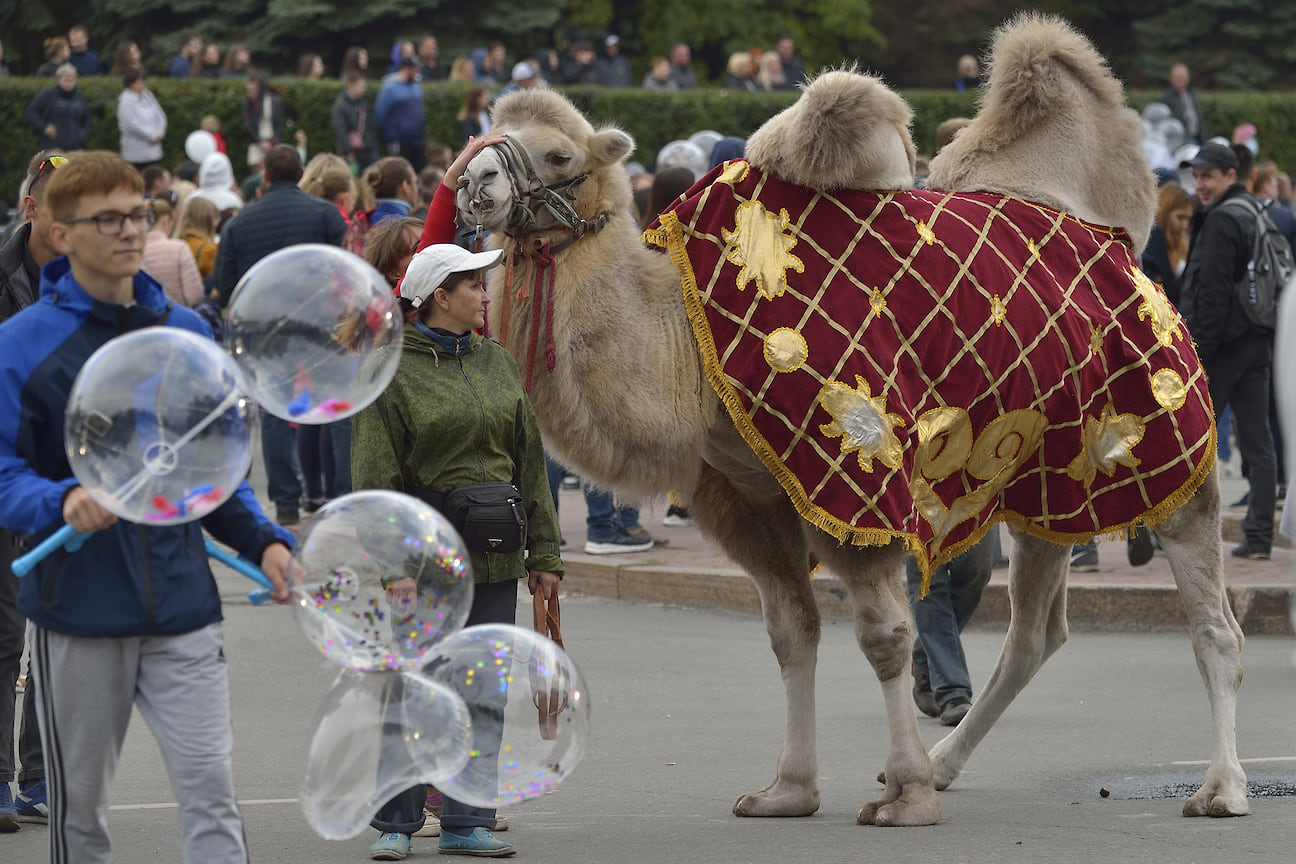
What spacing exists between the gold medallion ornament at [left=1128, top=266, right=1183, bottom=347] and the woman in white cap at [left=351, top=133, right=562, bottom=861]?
92.3 inches

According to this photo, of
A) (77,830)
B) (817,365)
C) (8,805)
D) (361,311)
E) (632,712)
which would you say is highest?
(361,311)

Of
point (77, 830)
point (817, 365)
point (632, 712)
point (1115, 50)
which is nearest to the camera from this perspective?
point (77, 830)

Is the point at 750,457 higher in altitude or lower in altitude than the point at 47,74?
higher

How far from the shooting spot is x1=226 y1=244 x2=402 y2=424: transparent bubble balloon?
14.3ft

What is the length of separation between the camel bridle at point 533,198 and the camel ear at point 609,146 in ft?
0.23

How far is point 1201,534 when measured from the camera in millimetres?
6922

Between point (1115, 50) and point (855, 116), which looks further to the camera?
point (1115, 50)

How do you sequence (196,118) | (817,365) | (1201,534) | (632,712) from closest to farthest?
(817,365), (1201,534), (632,712), (196,118)

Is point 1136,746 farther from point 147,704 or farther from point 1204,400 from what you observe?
point 147,704

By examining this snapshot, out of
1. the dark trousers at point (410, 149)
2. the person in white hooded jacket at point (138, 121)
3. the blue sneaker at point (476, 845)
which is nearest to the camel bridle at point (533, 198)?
the blue sneaker at point (476, 845)

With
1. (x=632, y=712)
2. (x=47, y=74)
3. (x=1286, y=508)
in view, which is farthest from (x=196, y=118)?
(x=1286, y=508)

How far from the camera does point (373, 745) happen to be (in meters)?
4.51

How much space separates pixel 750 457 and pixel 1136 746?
7.85ft

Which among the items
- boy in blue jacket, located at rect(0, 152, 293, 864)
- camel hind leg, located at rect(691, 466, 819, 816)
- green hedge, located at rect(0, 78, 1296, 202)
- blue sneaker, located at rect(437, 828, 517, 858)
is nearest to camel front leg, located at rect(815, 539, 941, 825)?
camel hind leg, located at rect(691, 466, 819, 816)
